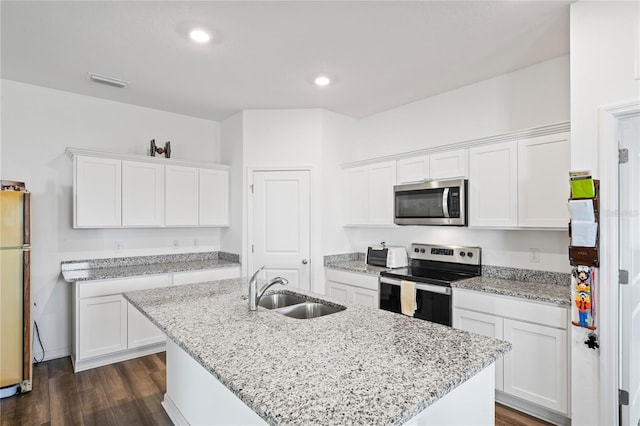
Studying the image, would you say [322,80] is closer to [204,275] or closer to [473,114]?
[473,114]

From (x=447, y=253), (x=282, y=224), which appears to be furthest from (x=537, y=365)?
(x=282, y=224)

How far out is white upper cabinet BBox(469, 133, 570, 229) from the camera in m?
2.50

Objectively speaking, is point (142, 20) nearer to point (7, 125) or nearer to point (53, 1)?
point (53, 1)

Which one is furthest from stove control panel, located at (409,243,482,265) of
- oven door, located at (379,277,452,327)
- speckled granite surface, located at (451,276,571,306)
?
oven door, located at (379,277,452,327)

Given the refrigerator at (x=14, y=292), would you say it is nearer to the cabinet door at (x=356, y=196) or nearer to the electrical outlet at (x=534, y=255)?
the cabinet door at (x=356, y=196)

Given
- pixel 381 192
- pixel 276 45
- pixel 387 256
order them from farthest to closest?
1. pixel 381 192
2. pixel 387 256
3. pixel 276 45

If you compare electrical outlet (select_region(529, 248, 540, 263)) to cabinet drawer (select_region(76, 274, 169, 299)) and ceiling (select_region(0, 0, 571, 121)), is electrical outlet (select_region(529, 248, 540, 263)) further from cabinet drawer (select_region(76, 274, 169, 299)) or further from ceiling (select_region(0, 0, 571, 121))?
cabinet drawer (select_region(76, 274, 169, 299))

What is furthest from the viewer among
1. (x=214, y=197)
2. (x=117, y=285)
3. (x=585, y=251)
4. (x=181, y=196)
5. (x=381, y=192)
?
(x=214, y=197)

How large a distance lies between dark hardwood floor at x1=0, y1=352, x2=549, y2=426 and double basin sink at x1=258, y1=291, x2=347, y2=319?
3.62 feet

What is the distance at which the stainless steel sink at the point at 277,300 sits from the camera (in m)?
2.39

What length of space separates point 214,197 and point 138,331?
5.61 ft

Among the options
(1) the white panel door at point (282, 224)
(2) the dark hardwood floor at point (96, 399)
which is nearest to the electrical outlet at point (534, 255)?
(2) the dark hardwood floor at point (96, 399)

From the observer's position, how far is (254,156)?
A: 13.7 feet

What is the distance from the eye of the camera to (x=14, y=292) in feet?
9.11
